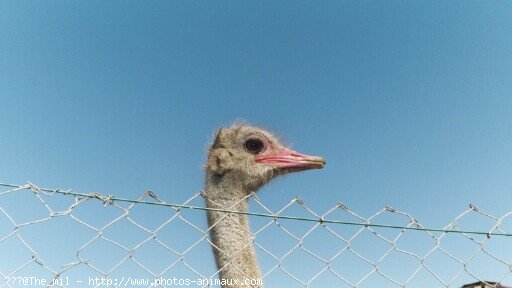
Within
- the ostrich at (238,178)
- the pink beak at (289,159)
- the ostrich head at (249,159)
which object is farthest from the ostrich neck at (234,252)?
the pink beak at (289,159)

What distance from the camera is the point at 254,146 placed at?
18.6 ft

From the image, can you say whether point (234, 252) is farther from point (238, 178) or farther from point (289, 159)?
point (289, 159)

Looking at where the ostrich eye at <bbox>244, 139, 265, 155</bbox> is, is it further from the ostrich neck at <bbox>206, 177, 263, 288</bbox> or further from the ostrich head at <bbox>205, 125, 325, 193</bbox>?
the ostrich neck at <bbox>206, 177, 263, 288</bbox>

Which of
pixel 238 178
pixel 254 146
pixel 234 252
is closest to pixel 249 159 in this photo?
pixel 254 146

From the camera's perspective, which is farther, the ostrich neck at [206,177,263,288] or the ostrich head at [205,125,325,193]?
the ostrich head at [205,125,325,193]

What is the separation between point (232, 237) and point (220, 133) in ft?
5.24

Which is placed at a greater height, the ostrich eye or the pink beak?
the ostrich eye

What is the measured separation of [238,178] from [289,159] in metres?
0.66

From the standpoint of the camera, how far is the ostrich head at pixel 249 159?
5207 mm

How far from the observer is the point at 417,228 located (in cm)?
340

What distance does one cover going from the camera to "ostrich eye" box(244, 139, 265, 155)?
220 inches

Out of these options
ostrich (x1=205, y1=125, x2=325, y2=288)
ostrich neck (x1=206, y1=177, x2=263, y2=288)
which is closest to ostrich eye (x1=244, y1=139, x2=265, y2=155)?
ostrich (x1=205, y1=125, x2=325, y2=288)

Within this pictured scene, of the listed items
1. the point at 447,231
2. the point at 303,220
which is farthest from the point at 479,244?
the point at 303,220

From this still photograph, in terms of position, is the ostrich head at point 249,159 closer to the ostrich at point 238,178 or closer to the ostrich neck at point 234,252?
the ostrich at point 238,178
